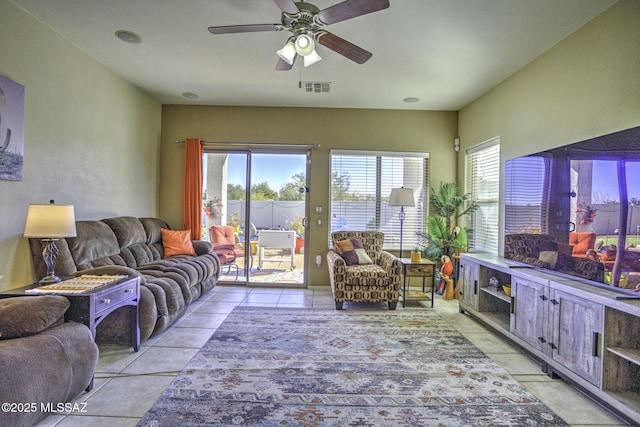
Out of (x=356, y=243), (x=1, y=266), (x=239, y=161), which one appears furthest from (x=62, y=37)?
(x=356, y=243)

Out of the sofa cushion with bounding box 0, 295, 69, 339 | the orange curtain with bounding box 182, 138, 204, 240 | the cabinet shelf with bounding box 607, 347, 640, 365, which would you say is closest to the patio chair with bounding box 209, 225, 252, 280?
the orange curtain with bounding box 182, 138, 204, 240

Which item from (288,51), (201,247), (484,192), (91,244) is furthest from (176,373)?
(484,192)

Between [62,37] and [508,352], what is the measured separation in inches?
205

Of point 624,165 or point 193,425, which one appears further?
point 624,165

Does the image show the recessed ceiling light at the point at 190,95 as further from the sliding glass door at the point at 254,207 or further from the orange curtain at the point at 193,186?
the sliding glass door at the point at 254,207

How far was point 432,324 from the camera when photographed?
3.54 meters

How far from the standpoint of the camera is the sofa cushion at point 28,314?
174cm

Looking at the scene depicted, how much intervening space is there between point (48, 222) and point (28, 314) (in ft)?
3.04

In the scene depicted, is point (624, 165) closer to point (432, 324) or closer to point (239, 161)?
point (432, 324)

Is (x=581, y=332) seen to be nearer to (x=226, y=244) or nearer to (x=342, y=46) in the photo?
(x=342, y=46)

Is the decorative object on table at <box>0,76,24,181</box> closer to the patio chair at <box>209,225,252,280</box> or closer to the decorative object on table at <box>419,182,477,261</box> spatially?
the patio chair at <box>209,225,252,280</box>

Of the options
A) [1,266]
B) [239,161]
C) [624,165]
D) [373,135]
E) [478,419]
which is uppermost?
[373,135]

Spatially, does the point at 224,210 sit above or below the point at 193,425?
above

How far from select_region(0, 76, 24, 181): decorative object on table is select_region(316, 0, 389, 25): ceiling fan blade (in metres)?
2.58
